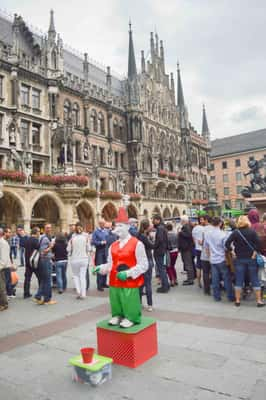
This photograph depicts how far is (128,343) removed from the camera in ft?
12.9

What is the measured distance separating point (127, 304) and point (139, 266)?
493mm

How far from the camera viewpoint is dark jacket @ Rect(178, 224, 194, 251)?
30.3 feet

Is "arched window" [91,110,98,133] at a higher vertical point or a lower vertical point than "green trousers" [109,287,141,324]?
higher

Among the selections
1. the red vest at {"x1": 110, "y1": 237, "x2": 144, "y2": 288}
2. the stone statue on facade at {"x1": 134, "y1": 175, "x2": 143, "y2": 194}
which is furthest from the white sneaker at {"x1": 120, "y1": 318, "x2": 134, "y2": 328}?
the stone statue on facade at {"x1": 134, "y1": 175, "x2": 143, "y2": 194}

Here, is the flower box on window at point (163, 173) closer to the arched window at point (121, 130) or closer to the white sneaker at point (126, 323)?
the arched window at point (121, 130)

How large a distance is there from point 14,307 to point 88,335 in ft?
9.84

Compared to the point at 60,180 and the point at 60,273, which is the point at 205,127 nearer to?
the point at 60,180

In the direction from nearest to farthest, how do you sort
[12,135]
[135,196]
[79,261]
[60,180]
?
[79,261] → [60,180] → [12,135] → [135,196]

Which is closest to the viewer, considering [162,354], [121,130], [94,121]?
[162,354]

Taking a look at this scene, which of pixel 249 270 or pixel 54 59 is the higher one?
pixel 54 59

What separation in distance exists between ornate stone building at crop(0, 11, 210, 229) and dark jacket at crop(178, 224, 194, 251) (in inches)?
633

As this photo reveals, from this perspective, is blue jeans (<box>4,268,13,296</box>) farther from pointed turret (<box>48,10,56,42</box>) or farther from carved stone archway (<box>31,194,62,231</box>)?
pointed turret (<box>48,10,56,42</box>)

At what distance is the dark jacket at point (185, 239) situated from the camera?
9.23 meters

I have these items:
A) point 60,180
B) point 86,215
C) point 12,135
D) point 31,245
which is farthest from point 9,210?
point 31,245
